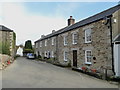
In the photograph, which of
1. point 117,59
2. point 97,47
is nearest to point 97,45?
point 97,47

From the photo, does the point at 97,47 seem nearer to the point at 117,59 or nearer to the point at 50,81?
the point at 117,59

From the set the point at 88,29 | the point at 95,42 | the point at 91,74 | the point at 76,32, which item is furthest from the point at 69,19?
the point at 91,74

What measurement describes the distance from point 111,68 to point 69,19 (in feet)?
55.8

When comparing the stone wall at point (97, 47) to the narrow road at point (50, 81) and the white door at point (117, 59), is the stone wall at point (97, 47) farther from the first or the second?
the narrow road at point (50, 81)

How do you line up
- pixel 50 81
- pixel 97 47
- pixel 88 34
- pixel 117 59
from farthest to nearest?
pixel 88 34
pixel 97 47
pixel 117 59
pixel 50 81

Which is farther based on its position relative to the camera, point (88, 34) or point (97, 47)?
point (88, 34)

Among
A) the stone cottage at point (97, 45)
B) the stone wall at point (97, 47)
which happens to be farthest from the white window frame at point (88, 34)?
the stone wall at point (97, 47)

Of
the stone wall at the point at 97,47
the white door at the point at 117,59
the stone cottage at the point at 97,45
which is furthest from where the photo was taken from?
the stone wall at the point at 97,47

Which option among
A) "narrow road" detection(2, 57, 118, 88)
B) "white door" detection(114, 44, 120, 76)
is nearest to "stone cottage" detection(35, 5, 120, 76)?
"white door" detection(114, 44, 120, 76)

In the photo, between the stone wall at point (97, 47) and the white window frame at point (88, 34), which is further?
the white window frame at point (88, 34)

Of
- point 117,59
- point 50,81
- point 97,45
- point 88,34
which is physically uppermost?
point 88,34

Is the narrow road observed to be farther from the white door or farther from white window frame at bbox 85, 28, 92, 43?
white window frame at bbox 85, 28, 92, 43

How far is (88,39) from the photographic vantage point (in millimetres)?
15422

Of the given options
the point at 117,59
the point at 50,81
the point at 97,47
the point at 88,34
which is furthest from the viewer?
the point at 88,34
